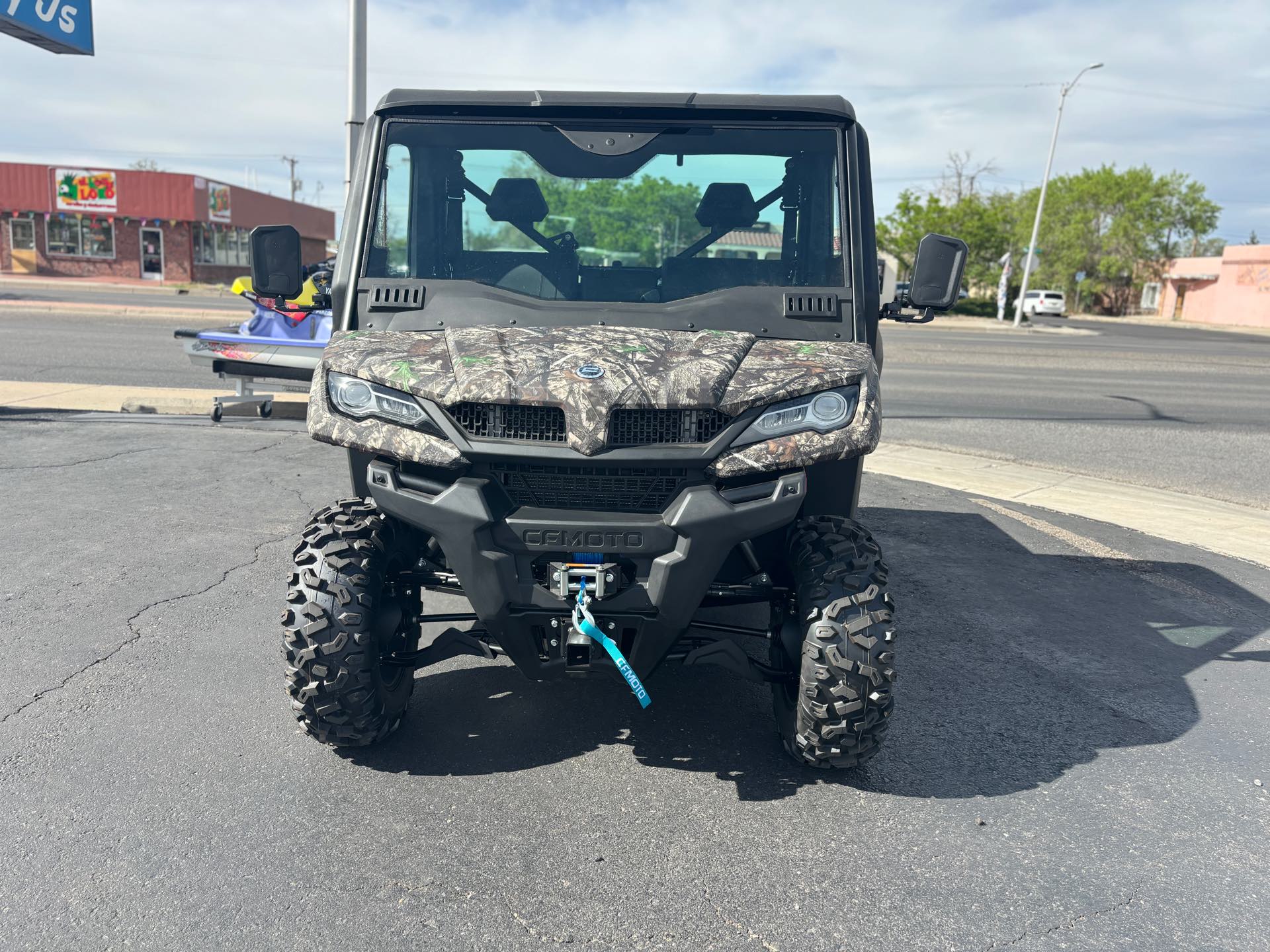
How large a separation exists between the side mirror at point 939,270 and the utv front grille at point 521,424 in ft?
5.60

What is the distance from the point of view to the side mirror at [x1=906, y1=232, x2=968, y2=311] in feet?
13.2

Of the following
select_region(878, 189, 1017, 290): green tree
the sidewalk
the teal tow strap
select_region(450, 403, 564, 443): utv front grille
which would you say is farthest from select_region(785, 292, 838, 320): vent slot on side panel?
select_region(878, 189, 1017, 290): green tree

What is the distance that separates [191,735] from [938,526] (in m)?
5.28

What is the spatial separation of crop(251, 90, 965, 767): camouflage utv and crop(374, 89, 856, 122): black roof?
0.04 feet

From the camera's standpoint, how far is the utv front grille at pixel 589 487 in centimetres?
323

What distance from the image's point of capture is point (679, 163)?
4152 millimetres

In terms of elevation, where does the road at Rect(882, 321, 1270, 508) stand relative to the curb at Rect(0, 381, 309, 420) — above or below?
above

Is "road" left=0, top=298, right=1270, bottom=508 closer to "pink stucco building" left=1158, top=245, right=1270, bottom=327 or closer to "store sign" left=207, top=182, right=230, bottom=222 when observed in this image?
"store sign" left=207, top=182, right=230, bottom=222

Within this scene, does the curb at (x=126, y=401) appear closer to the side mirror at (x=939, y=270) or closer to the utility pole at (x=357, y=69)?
the utility pole at (x=357, y=69)

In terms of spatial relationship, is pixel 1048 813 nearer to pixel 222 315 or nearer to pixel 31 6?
pixel 31 6

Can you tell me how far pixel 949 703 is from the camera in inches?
169

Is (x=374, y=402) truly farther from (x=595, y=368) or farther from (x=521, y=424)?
(x=595, y=368)

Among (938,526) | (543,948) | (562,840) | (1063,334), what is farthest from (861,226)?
(1063,334)

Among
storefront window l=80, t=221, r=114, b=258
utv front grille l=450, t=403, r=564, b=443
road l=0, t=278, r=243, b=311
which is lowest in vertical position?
road l=0, t=278, r=243, b=311
